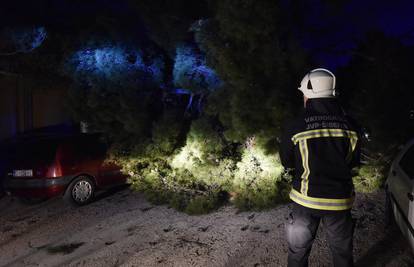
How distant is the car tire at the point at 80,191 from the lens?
690 cm

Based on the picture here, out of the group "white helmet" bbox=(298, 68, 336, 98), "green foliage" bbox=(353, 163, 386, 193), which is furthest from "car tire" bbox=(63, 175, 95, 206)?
"white helmet" bbox=(298, 68, 336, 98)

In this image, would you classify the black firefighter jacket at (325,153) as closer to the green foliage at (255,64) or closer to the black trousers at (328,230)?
the black trousers at (328,230)

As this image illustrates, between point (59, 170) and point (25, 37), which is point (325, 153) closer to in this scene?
point (59, 170)

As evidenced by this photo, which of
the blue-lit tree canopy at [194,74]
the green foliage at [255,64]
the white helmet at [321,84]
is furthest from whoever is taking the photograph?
the blue-lit tree canopy at [194,74]

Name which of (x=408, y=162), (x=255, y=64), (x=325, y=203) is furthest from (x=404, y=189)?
(x=255, y=64)

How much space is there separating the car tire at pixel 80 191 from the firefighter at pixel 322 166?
534 centimetres

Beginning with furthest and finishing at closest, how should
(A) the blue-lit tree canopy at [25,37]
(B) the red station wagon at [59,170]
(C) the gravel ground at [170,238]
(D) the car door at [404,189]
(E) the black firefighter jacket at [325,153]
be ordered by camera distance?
(A) the blue-lit tree canopy at [25,37], (B) the red station wagon at [59,170], (C) the gravel ground at [170,238], (D) the car door at [404,189], (E) the black firefighter jacket at [325,153]

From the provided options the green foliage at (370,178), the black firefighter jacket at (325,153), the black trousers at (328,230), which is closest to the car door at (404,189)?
the black trousers at (328,230)

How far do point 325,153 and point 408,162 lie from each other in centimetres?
194

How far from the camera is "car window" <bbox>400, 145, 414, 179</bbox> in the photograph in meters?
3.70

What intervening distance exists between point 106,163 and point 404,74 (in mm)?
6073

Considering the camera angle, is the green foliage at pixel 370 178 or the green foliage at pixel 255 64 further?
the green foliage at pixel 370 178

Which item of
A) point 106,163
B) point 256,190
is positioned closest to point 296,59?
point 256,190

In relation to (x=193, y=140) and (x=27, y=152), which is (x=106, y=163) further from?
(x=193, y=140)
